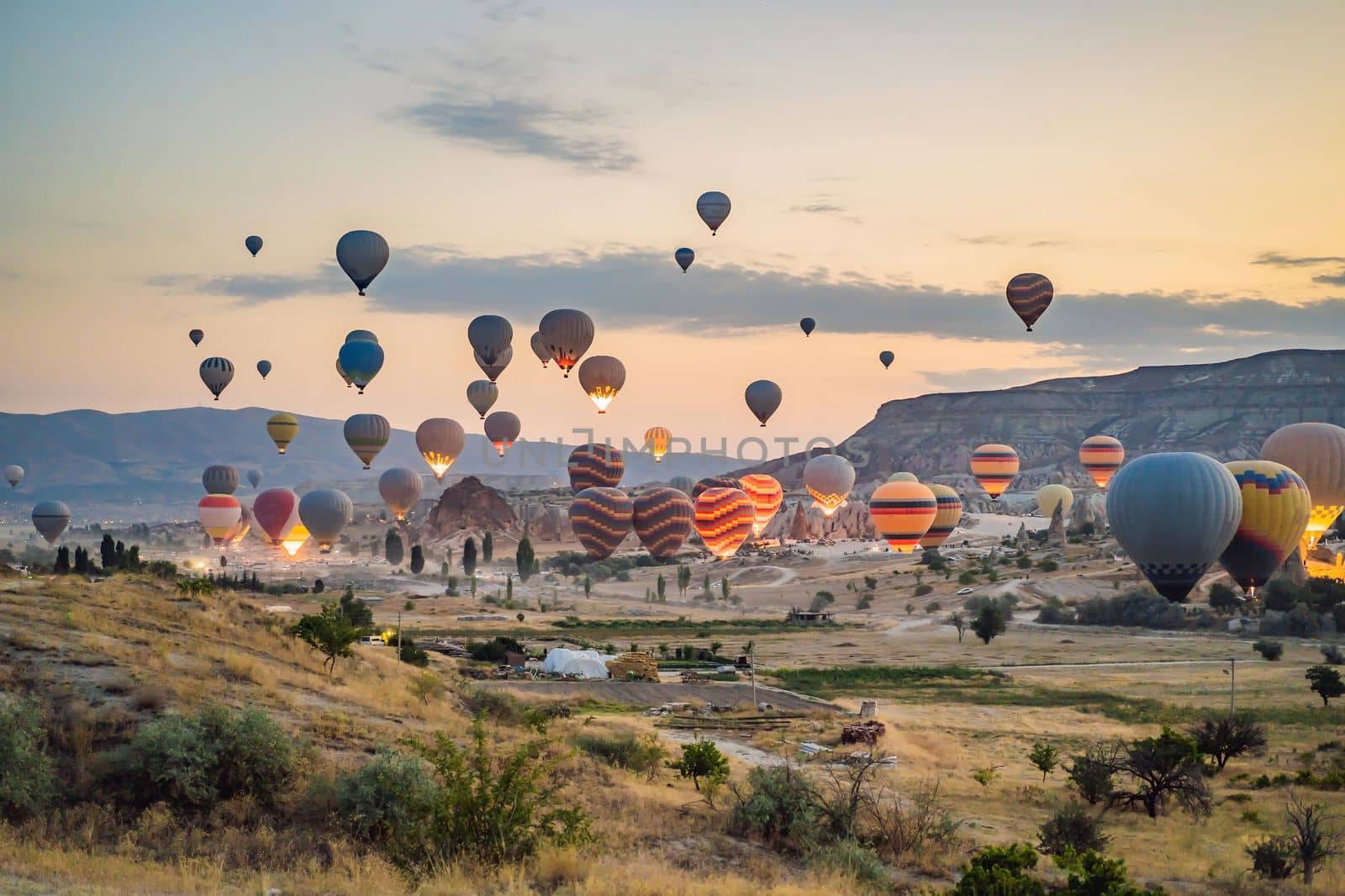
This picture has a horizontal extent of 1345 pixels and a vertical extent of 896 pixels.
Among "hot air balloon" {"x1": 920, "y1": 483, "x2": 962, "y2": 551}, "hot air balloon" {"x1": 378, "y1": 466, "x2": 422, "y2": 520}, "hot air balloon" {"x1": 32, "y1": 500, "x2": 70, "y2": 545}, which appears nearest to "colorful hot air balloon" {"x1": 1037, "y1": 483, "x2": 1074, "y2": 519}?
"hot air balloon" {"x1": 920, "y1": 483, "x2": 962, "y2": 551}

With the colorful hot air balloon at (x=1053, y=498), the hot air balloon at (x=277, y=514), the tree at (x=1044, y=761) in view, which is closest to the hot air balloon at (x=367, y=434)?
the hot air balloon at (x=277, y=514)

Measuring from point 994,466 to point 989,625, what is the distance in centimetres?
6327

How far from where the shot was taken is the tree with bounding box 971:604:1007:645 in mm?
70125

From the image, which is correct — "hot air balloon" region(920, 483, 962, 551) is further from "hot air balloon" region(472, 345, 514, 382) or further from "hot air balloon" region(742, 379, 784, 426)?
"hot air balloon" region(472, 345, 514, 382)

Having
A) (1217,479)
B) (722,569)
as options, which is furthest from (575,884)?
(722,569)

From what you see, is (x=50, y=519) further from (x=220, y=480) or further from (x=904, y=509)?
(x=904, y=509)

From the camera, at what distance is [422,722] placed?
24.5 m

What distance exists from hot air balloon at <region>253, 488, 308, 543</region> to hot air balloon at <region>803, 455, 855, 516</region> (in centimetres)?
5581

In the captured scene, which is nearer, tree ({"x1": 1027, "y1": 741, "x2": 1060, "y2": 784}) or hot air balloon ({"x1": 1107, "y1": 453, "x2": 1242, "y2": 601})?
tree ({"x1": 1027, "y1": 741, "x2": 1060, "y2": 784})

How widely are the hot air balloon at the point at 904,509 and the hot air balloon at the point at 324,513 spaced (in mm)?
46201

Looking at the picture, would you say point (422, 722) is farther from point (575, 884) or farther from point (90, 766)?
point (575, 884)

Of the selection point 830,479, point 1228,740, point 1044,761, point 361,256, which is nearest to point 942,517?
point 830,479

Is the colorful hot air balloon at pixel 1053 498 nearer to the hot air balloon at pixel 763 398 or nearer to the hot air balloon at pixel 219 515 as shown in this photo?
the hot air balloon at pixel 763 398

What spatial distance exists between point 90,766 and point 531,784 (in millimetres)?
6379
